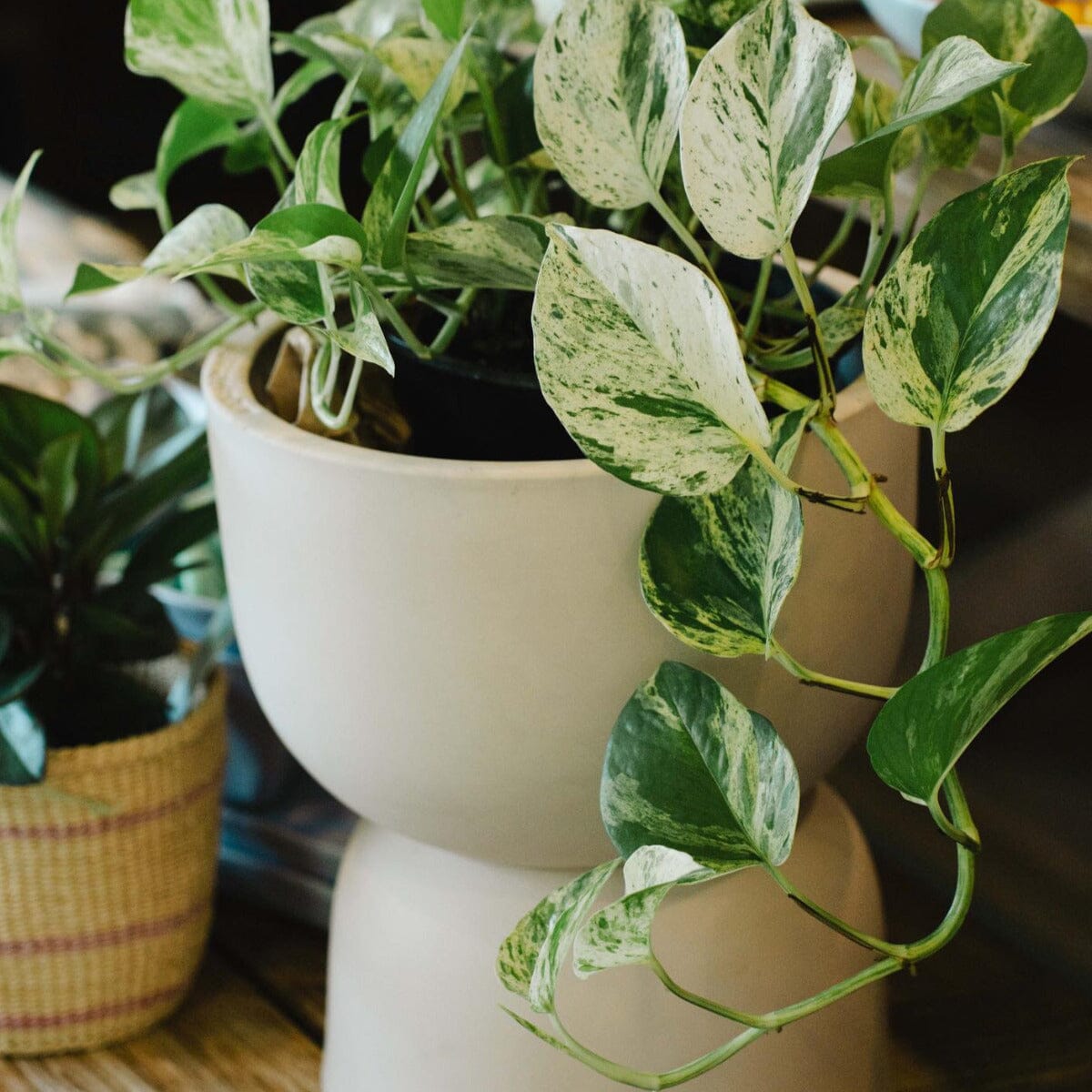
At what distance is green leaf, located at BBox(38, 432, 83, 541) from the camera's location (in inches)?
20.4

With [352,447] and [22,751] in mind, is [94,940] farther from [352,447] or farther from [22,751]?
[352,447]

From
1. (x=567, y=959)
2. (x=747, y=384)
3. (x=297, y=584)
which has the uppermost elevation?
(x=747, y=384)

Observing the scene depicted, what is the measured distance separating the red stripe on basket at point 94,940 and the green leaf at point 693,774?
0.94 feet

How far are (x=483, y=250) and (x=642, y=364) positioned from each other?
0.07m

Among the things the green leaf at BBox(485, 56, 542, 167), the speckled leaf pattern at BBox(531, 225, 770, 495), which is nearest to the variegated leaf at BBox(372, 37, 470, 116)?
the green leaf at BBox(485, 56, 542, 167)

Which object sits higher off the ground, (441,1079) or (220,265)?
(220,265)

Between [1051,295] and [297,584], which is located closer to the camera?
[1051,295]

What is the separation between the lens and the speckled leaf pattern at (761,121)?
0.94 feet

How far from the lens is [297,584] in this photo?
1.25ft

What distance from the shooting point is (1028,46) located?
361 mm

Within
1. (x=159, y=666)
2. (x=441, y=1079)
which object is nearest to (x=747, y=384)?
(x=441, y=1079)

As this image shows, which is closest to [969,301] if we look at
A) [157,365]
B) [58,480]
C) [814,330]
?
[814,330]

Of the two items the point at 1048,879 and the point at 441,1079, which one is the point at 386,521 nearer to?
the point at 441,1079

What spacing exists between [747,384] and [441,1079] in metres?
0.27
